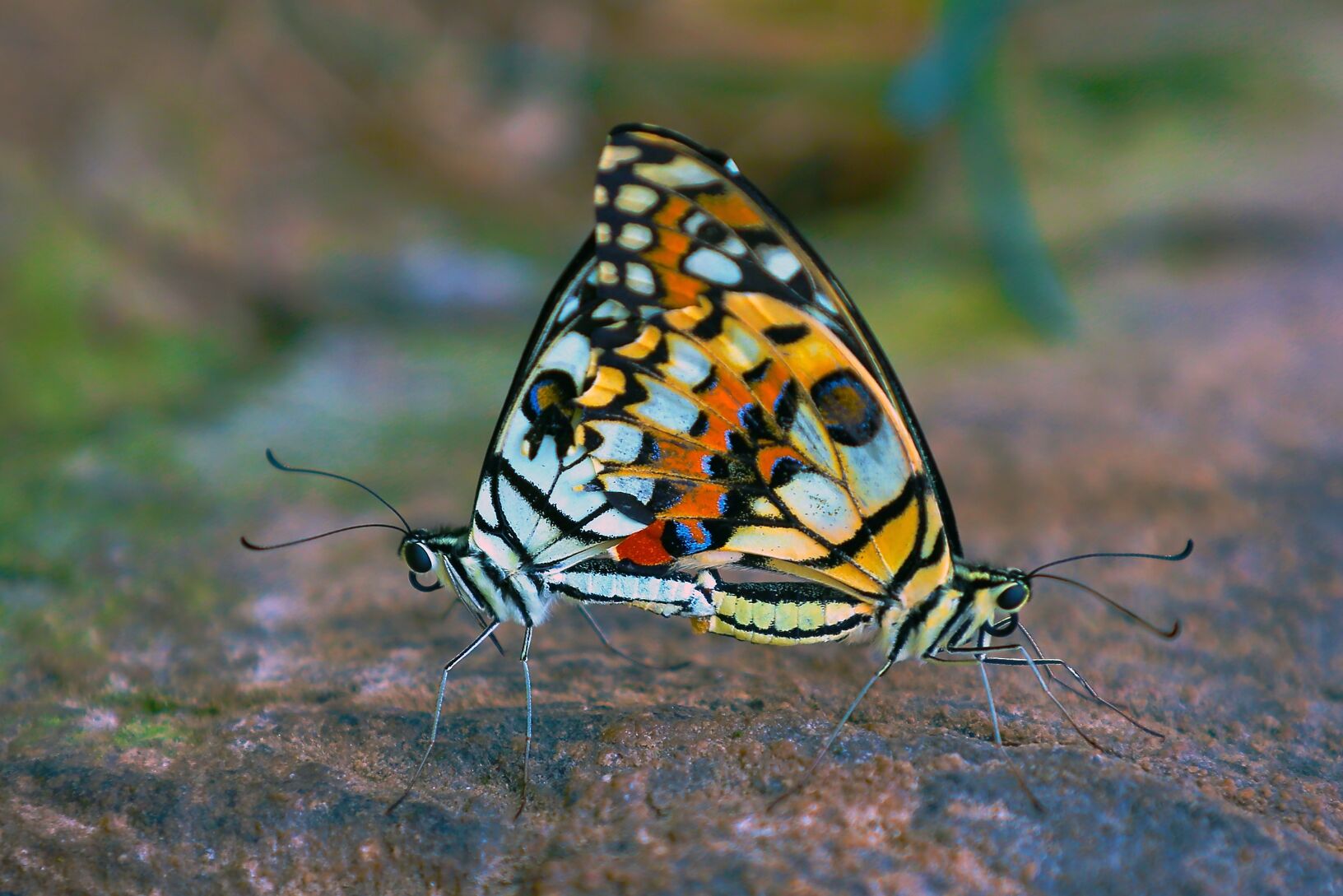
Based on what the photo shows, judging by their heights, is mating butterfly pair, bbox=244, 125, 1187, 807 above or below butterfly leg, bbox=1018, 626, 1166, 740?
above

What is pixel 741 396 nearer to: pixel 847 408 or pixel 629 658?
pixel 847 408

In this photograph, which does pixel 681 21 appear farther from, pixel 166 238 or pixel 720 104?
pixel 166 238

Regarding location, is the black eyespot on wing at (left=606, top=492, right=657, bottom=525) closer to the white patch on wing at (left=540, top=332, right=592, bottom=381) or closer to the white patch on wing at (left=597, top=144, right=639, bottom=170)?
the white patch on wing at (left=540, top=332, right=592, bottom=381)

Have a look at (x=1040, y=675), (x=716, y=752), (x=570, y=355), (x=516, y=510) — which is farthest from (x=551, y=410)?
(x=1040, y=675)

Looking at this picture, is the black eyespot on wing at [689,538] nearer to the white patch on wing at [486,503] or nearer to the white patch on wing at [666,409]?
the white patch on wing at [666,409]

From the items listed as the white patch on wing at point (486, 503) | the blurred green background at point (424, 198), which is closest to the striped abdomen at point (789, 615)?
the white patch on wing at point (486, 503)

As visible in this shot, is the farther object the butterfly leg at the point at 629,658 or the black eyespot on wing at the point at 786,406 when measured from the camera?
the butterfly leg at the point at 629,658

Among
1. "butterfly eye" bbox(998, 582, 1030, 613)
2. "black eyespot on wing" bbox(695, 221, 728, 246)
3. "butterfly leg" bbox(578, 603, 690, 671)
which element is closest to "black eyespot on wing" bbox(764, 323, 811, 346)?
"black eyespot on wing" bbox(695, 221, 728, 246)
